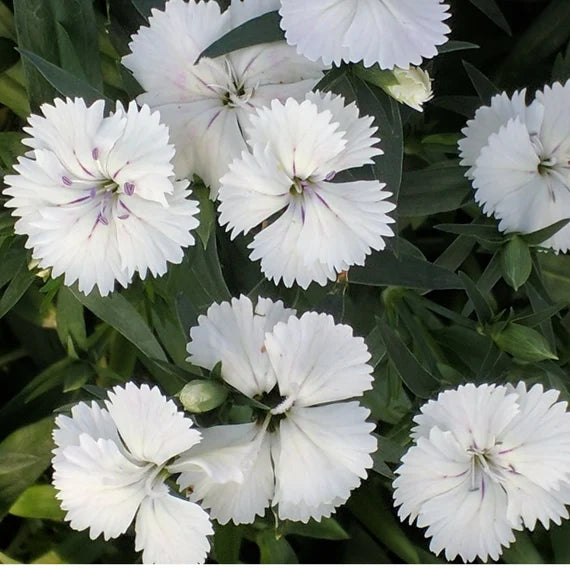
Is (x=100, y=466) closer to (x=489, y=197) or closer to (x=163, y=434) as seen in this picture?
(x=163, y=434)

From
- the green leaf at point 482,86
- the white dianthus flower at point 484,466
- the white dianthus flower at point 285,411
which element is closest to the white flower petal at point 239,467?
the white dianthus flower at point 285,411

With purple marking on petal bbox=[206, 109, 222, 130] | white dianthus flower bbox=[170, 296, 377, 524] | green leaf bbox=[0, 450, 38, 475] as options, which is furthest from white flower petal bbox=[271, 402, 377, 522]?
green leaf bbox=[0, 450, 38, 475]

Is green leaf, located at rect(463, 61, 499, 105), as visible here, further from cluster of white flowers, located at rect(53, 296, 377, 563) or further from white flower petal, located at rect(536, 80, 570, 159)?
cluster of white flowers, located at rect(53, 296, 377, 563)

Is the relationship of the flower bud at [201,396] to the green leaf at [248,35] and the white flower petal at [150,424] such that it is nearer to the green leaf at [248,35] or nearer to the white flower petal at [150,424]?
the white flower petal at [150,424]

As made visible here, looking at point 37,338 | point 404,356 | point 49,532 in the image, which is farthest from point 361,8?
point 49,532

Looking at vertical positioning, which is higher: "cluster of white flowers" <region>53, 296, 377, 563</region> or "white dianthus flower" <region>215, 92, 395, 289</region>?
"white dianthus flower" <region>215, 92, 395, 289</region>

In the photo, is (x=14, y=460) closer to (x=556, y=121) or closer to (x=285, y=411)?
(x=285, y=411)
